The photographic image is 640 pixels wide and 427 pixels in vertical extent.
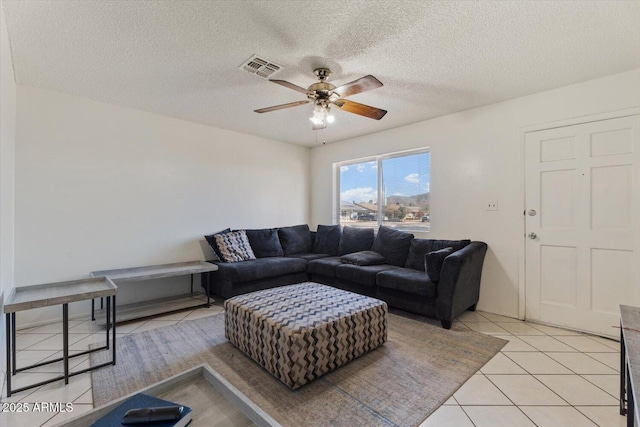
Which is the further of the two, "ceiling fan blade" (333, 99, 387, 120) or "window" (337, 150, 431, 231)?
"window" (337, 150, 431, 231)

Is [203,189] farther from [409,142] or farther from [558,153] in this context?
[558,153]

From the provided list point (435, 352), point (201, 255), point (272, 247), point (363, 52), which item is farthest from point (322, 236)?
point (363, 52)

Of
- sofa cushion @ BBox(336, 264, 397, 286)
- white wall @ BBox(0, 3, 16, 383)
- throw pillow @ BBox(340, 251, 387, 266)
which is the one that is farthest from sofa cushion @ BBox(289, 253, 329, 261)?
white wall @ BBox(0, 3, 16, 383)

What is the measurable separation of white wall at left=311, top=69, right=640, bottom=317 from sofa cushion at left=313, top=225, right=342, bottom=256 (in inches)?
56.9

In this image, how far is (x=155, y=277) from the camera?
9.67 ft

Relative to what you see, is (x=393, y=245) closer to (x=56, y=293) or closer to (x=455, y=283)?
(x=455, y=283)

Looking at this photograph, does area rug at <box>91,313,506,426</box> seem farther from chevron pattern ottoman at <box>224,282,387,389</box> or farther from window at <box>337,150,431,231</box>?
window at <box>337,150,431,231</box>

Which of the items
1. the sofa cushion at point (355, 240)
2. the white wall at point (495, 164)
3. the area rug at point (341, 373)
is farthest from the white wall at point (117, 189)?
the white wall at point (495, 164)

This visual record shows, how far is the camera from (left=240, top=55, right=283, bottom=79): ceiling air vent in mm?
2254

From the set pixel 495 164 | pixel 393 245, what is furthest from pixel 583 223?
pixel 393 245

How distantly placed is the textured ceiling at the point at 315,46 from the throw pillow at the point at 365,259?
6.28ft

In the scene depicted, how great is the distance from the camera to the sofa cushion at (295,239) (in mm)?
4539

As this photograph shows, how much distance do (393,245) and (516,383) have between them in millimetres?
2072

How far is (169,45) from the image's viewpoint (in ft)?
6.81
